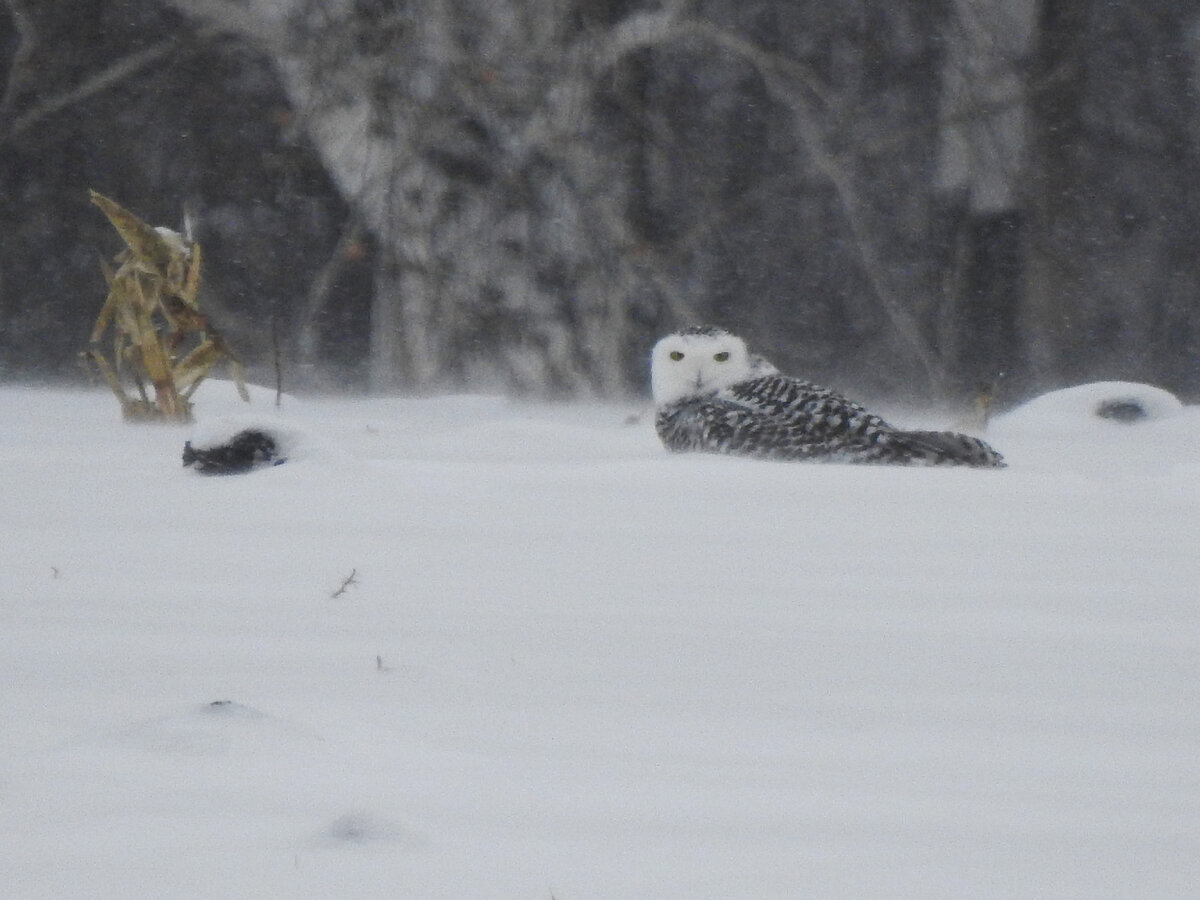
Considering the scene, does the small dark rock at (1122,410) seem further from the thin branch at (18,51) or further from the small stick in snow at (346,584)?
the thin branch at (18,51)

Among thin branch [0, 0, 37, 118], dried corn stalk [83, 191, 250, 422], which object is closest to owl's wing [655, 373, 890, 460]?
dried corn stalk [83, 191, 250, 422]

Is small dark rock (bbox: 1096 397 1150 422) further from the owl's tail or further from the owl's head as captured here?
the owl's head

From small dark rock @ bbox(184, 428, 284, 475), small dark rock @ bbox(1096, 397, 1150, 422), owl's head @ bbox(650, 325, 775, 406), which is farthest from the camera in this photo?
small dark rock @ bbox(1096, 397, 1150, 422)

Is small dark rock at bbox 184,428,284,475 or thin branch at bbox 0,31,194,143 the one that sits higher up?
thin branch at bbox 0,31,194,143

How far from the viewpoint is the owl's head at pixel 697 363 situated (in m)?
3.07

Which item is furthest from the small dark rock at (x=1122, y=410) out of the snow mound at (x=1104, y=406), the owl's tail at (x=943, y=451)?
the owl's tail at (x=943, y=451)

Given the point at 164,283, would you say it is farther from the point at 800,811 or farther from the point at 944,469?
the point at 800,811

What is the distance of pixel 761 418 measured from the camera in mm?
2814

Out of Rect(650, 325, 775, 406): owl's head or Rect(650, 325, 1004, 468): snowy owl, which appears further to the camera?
Rect(650, 325, 775, 406): owl's head

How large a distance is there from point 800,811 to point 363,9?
145 inches

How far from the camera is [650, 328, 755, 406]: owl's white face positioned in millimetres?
3070

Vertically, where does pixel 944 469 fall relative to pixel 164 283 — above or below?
below

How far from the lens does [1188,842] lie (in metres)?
1.01

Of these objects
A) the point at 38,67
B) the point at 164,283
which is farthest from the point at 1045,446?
the point at 38,67
